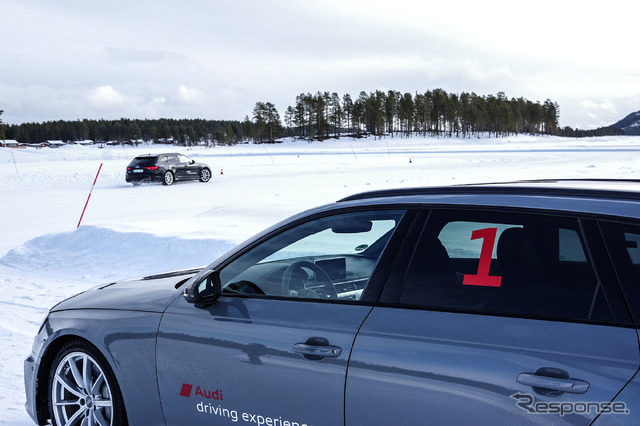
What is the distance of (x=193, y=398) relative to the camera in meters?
3.00

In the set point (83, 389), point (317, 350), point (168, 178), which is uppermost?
point (317, 350)

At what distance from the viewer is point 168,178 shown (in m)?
24.9

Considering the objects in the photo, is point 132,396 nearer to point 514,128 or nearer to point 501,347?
point 501,347

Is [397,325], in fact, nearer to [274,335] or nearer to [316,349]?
[316,349]

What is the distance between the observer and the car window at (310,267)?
2.89m

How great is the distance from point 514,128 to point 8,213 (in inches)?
Answer: 6931

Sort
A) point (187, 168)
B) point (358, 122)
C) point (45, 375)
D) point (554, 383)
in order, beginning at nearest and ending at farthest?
point (554, 383) < point (45, 375) < point (187, 168) < point (358, 122)

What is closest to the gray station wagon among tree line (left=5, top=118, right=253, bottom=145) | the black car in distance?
the black car in distance

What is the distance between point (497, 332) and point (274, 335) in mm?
1049

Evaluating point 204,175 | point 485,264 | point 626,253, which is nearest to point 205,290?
point 485,264

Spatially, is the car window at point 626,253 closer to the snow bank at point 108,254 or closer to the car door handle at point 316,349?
the car door handle at point 316,349

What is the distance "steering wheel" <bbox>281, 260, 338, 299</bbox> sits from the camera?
302 centimetres

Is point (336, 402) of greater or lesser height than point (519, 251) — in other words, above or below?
below

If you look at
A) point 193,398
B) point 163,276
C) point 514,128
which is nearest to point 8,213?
point 163,276
